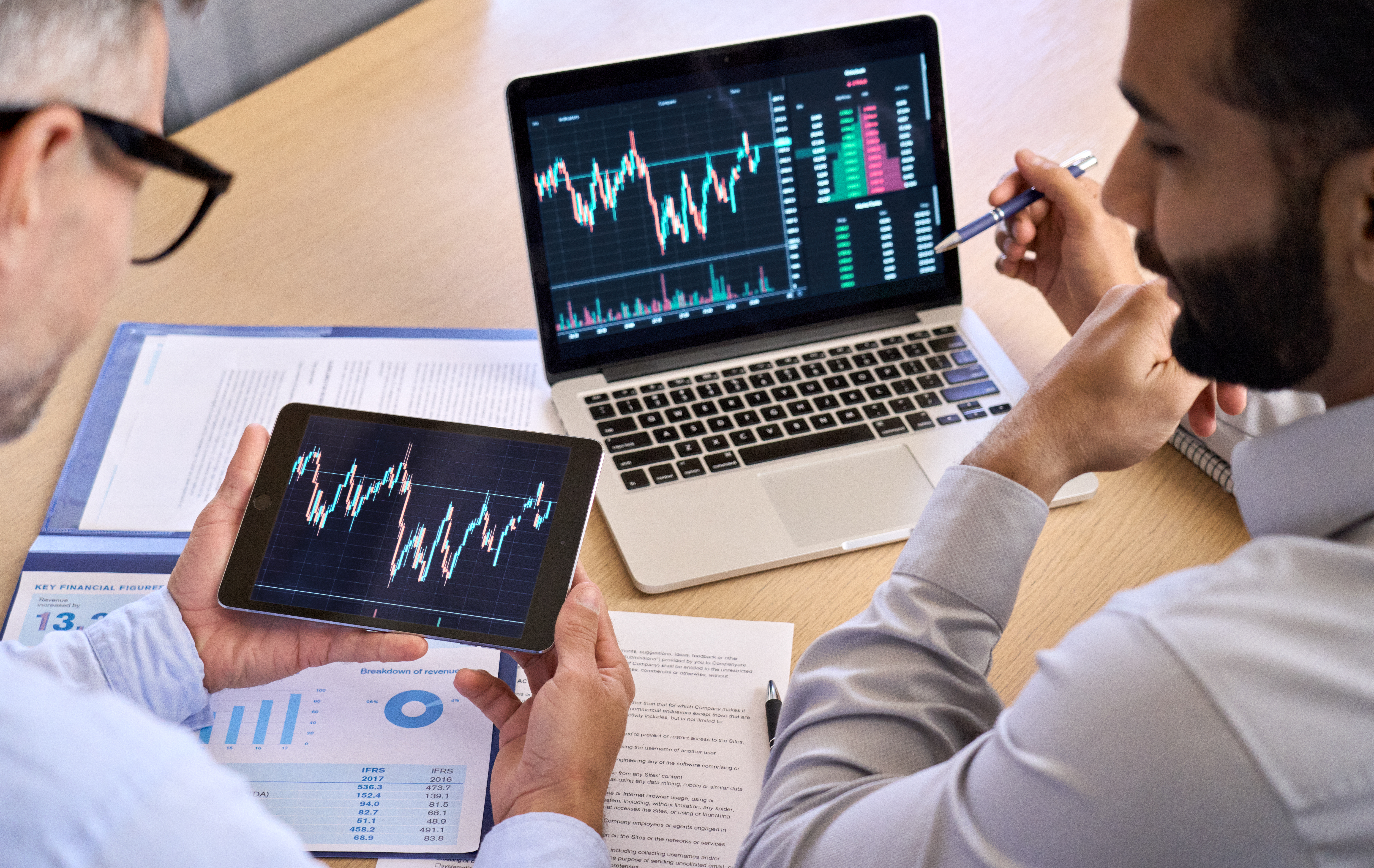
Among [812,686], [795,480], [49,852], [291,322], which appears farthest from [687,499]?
[49,852]

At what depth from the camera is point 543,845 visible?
0.74m

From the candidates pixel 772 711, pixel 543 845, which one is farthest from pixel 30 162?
pixel 772 711

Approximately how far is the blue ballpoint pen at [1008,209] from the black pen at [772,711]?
50 centimetres

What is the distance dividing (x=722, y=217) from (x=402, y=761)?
0.60 m

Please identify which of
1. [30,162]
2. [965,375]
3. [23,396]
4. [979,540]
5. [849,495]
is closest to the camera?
[30,162]

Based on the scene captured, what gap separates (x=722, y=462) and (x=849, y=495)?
0.12m

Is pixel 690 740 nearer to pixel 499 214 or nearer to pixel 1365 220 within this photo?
pixel 1365 220

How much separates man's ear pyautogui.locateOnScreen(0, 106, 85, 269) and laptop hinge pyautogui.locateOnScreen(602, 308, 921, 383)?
57cm

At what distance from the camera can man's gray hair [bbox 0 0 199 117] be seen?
0.57m

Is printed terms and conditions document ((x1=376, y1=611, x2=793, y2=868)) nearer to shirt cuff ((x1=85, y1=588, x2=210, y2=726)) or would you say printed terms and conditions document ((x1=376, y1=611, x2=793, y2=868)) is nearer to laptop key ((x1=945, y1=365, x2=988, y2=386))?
shirt cuff ((x1=85, y1=588, x2=210, y2=726))

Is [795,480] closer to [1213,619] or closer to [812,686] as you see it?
[812,686]

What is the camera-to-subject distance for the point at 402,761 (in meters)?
0.84

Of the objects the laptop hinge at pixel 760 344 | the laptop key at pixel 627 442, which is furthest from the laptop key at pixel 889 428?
the laptop key at pixel 627 442

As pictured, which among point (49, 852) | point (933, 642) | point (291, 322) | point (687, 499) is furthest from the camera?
point (291, 322)
